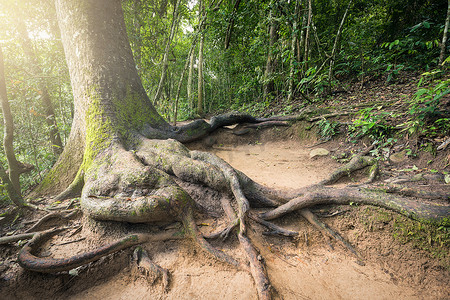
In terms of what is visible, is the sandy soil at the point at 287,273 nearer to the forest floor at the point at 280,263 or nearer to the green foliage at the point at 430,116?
the forest floor at the point at 280,263

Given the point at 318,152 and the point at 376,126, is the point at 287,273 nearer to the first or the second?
the point at 318,152

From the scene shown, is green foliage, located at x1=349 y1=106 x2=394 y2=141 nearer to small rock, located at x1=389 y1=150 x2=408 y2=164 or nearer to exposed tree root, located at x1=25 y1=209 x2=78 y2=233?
small rock, located at x1=389 y1=150 x2=408 y2=164

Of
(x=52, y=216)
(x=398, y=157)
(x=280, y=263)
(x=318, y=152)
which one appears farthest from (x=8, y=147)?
(x=398, y=157)

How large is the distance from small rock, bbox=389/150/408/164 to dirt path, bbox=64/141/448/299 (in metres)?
1.53

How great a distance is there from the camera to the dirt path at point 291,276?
1585 millimetres

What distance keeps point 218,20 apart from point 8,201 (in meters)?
6.44

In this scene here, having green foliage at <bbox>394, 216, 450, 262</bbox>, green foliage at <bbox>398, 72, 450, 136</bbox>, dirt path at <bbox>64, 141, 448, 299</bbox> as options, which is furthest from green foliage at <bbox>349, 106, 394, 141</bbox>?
dirt path at <bbox>64, 141, 448, 299</bbox>

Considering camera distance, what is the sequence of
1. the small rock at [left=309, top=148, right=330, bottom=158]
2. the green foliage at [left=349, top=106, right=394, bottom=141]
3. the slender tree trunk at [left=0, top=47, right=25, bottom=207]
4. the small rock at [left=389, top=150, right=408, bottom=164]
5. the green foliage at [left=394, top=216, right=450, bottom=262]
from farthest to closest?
the small rock at [left=309, top=148, right=330, bottom=158] < the green foliage at [left=349, top=106, right=394, bottom=141] < the small rock at [left=389, top=150, right=408, bottom=164] < the slender tree trunk at [left=0, top=47, right=25, bottom=207] < the green foliage at [left=394, top=216, right=450, bottom=262]

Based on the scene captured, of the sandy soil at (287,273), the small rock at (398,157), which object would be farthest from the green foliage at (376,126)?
the sandy soil at (287,273)

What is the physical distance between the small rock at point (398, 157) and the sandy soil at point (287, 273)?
1.42m

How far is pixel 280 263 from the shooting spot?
186 cm

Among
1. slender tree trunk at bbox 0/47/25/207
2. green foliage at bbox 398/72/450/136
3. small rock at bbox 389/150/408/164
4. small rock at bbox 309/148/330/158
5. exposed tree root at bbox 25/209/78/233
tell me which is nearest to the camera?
exposed tree root at bbox 25/209/78/233

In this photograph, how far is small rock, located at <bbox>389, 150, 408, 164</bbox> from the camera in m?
2.82

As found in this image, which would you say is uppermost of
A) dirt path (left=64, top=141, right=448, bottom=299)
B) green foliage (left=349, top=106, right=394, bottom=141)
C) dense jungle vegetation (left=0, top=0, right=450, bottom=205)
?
dense jungle vegetation (left=0, top=0, right=450, bottom=205)
